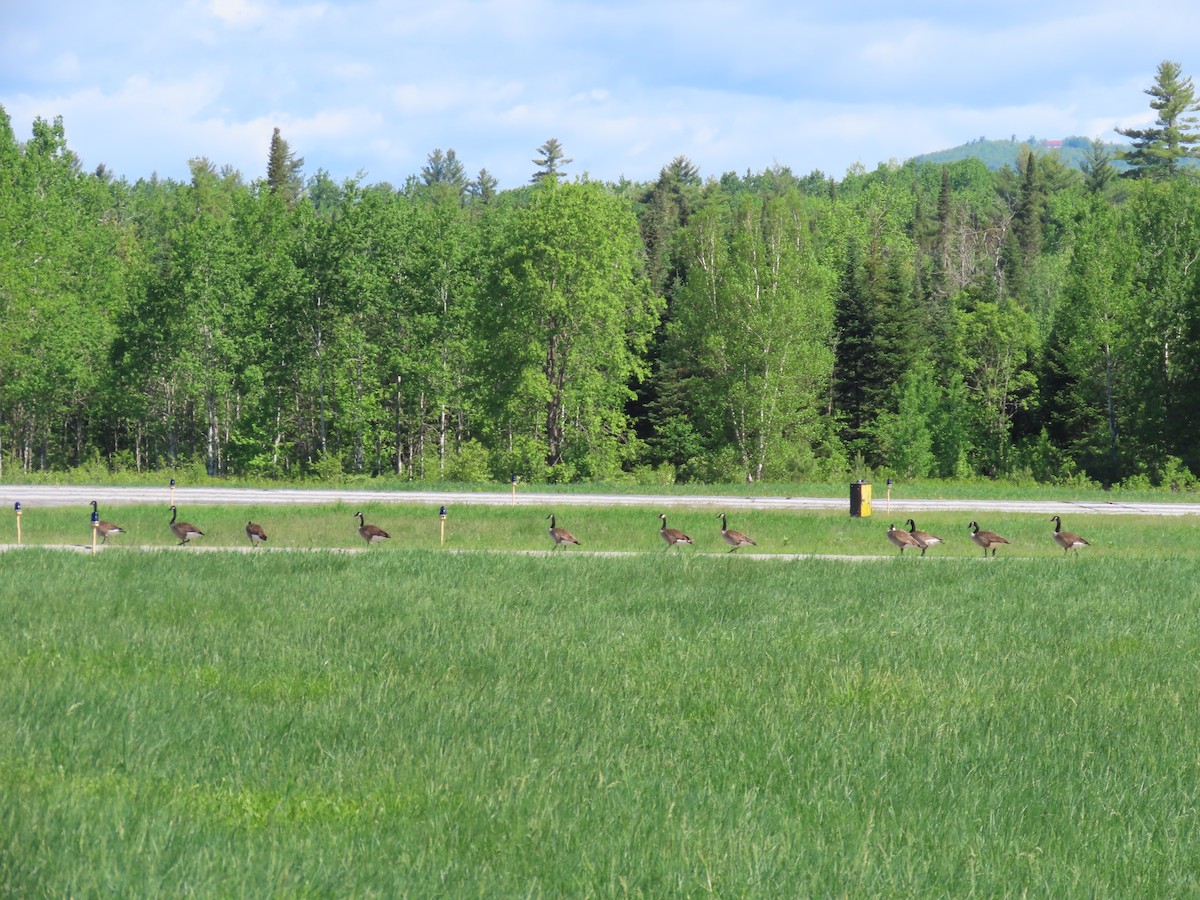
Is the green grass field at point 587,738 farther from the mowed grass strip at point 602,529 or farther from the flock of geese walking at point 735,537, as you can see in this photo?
the mowed grass strip at point 602,529

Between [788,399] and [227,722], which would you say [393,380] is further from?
[227,722]

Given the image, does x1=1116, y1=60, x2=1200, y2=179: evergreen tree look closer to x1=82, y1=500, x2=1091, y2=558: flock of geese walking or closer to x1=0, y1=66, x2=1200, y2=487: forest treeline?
x1=0, y1=66, x2=1200, y2=487: forest treeline


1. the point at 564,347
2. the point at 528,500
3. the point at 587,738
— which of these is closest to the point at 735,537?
the point at 528,500

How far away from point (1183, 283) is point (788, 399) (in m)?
22.6

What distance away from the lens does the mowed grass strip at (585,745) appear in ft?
21.4

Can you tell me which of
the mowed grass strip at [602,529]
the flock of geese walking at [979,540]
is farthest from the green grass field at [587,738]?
the mowed grass strip at [602,529]

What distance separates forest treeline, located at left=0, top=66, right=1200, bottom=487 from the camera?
60000 mm

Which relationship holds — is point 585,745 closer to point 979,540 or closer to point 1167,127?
point 979,540

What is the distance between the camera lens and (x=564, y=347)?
60.3 m

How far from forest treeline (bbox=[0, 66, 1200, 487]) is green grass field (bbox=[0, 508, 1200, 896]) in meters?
40.8

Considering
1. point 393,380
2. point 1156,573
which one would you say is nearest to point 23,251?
point 393,380

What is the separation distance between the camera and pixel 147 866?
6.11m

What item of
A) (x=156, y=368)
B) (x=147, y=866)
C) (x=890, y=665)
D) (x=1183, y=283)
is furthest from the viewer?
(x=156, y=368)

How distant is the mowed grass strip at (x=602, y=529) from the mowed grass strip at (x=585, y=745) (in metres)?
12.3
